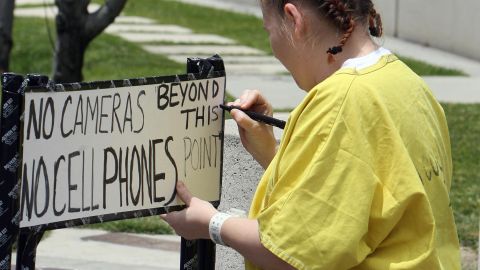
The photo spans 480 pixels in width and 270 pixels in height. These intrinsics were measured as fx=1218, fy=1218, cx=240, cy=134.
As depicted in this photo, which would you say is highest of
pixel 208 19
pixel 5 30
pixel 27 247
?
pixel 27 247

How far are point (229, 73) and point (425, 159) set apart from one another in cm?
1102

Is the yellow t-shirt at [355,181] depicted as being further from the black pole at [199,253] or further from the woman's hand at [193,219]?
the black pole at [199,253]

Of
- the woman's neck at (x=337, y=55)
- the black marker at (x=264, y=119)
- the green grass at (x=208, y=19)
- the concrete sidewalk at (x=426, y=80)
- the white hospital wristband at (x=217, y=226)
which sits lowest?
the green grass at (x=208, y=19)

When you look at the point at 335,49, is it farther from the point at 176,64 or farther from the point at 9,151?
the point at 176,64

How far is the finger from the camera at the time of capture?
10.9 ft

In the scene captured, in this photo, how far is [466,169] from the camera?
8719 mm

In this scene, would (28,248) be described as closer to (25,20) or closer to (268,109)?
(268,109)

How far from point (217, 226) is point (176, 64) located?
11736mm

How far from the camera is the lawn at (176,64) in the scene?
7.64 m

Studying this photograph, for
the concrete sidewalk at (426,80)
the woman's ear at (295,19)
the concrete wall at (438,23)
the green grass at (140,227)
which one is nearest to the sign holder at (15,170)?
the woman's ear at (295,19)

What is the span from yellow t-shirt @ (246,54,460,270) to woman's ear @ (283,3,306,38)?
5.1 inches

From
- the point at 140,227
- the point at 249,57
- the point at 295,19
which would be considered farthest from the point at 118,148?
the point at 249,57

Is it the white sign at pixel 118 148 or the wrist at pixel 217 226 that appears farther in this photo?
the white sign at pixel 118 148

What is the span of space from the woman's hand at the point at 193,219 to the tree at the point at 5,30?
838 cm
